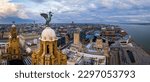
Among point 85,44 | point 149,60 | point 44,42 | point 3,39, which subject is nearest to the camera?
point 44,42

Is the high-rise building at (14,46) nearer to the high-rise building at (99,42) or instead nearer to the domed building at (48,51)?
Answer: the domed building at (48,51)

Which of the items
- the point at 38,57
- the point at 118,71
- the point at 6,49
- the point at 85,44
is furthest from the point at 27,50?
the point at 85,44

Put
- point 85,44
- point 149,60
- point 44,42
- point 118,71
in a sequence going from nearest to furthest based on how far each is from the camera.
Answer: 1. point 118,71
2. point 44,42
3. point 149,60
4. point 85,44

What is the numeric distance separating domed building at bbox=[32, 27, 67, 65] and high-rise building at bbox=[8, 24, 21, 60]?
53.5 inches

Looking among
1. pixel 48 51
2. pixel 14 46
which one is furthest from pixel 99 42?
pixel 48 51

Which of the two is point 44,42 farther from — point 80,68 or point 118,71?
point 118,71

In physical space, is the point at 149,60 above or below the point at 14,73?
below

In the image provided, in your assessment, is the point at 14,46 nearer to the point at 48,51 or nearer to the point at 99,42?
the point at 48,51

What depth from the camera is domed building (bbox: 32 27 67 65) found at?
261cm

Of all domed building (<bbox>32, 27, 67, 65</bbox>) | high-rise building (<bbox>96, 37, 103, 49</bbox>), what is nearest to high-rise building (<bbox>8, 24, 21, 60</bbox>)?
domed building (<bbox>32, 27, 67, 65</bbox>)

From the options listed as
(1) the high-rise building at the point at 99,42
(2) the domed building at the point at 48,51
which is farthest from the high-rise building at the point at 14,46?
(1) the high-rise building at the point at 99,42

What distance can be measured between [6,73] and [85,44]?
456 centimetres

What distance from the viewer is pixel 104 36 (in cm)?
707

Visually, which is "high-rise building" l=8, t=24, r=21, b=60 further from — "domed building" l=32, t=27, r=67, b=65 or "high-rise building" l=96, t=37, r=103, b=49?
"high-rise building" l=96, t=37, r=103, b=49
